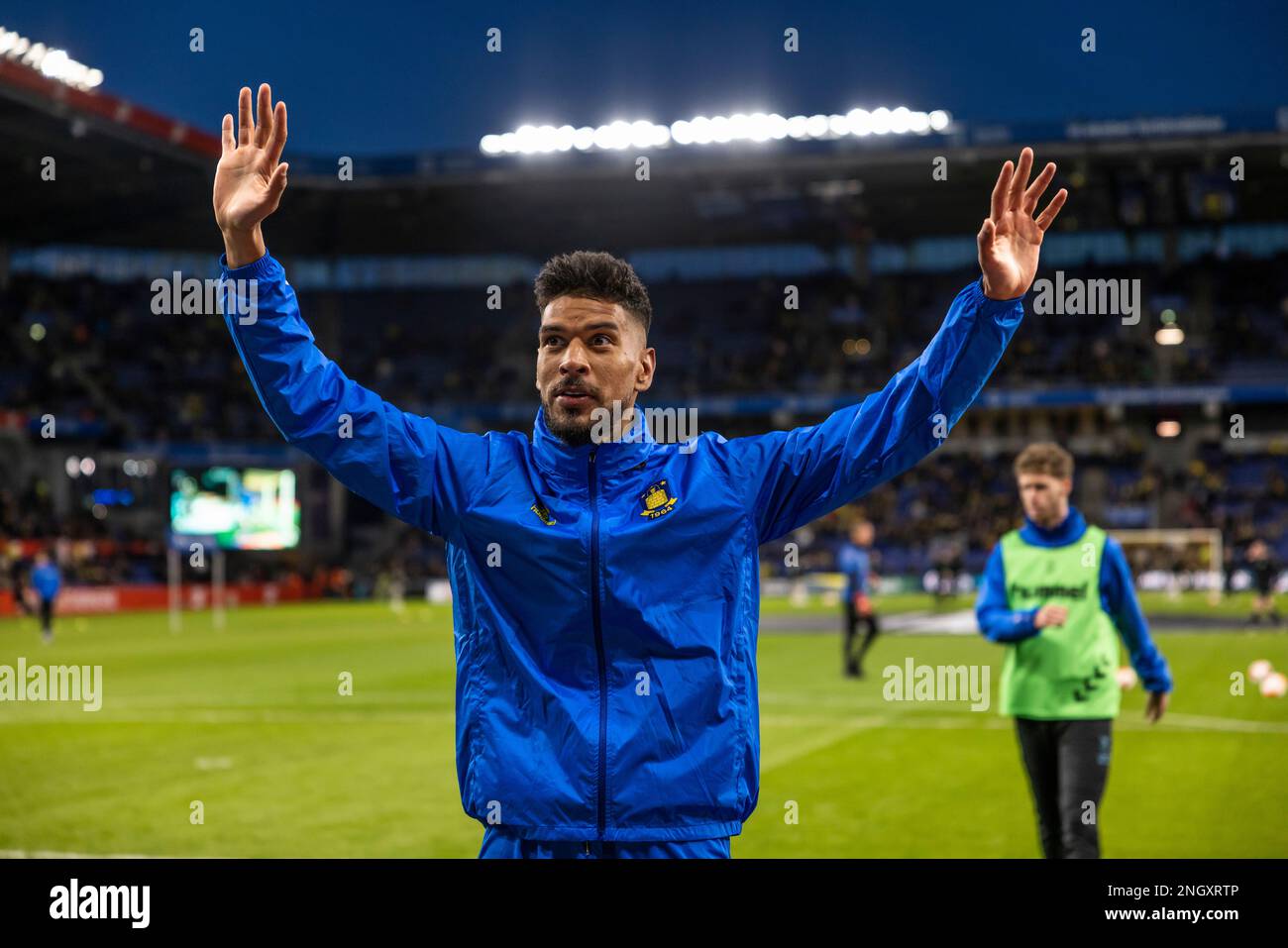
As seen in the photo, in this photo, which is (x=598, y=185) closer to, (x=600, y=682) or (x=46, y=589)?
(x=46, y=589)

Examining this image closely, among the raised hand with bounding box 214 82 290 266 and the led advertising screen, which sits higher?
the raised hand with bounding box 214 82 290 266

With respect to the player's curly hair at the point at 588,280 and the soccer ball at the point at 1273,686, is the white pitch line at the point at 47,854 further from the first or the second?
the soccer ball at the point at 1273,686

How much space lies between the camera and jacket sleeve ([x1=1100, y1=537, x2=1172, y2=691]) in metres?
7.20

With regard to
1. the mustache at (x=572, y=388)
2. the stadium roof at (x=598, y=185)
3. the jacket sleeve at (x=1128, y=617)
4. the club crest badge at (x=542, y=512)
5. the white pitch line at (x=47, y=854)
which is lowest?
the white pitch line at (x=47, y=854)

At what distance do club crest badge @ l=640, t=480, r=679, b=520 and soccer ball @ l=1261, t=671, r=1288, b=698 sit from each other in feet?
54.4

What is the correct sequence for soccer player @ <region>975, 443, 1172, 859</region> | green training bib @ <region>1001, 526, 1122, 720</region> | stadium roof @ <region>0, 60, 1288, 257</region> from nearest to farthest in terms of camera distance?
soccer player @ <region>975, 443, 1172, 859</region>, green training bib @ <region>1001, 526, 1122, 720</region>, stadium roof @ <region>0, 60, 1288, 257</region>

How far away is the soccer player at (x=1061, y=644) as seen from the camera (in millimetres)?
6824

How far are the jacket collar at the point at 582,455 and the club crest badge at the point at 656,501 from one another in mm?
91

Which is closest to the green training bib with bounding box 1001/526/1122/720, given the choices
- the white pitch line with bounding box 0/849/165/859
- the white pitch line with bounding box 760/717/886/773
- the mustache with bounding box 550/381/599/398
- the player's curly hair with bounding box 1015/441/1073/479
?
the player's curly hair with bounding box 1015/441/1073/479

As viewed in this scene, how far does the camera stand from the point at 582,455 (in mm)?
3381

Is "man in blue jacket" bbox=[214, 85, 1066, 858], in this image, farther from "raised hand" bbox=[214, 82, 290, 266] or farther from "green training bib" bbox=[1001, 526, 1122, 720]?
"green training bib" bbox=[1001, 526, 1122, 720]

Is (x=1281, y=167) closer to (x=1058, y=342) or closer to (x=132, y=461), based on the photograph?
(x=1058, y=342)

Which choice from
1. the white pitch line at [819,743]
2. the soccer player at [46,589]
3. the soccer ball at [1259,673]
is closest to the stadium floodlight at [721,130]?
the soccer player at [46,589]

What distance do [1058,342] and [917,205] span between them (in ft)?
27.3
